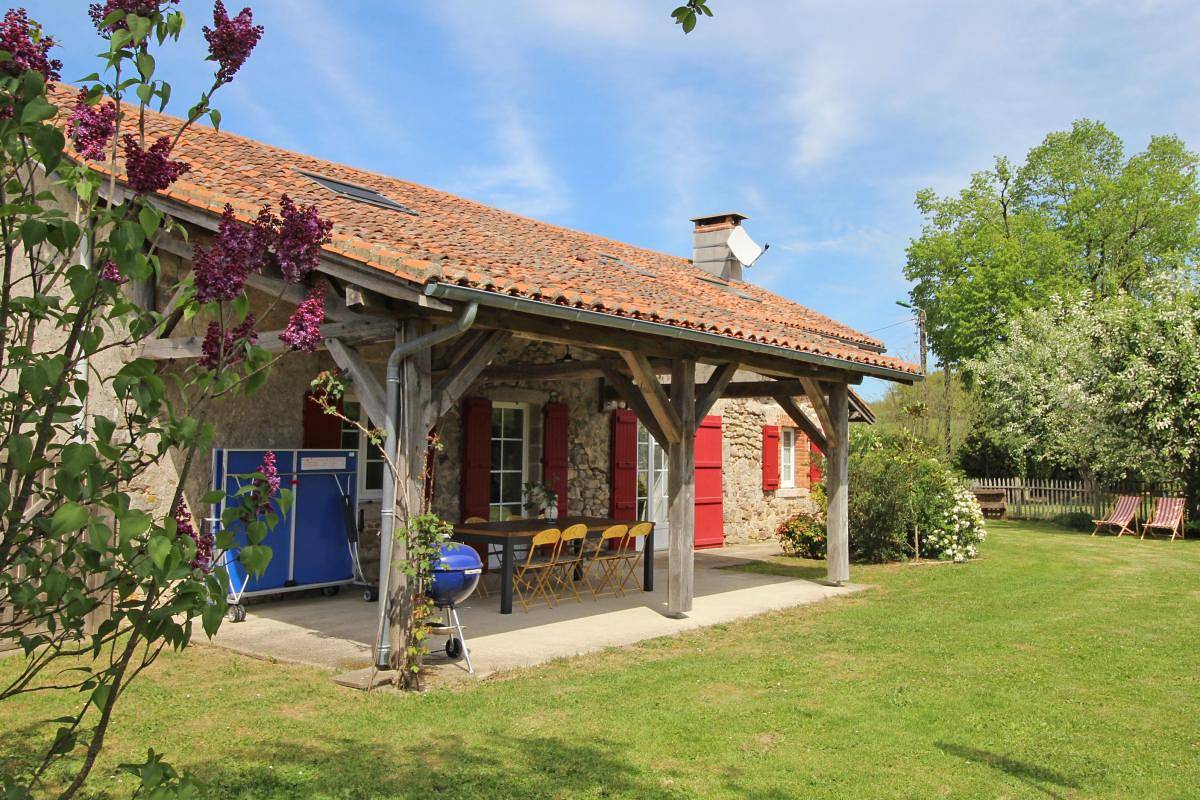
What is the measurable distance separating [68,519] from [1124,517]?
62.6 ft

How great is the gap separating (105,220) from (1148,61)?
27.6 m

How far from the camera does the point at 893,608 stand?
892 cm

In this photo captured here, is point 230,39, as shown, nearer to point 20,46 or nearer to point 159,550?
point 20,46

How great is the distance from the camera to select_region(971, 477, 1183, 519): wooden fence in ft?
59.3

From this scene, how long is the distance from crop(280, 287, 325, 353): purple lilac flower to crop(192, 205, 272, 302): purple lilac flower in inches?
6.2

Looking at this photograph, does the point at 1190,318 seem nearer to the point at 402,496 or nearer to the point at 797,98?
the point at 797,98

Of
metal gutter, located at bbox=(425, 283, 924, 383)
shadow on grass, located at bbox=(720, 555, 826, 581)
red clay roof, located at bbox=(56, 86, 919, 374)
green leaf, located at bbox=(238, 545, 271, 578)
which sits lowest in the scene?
shadow on grass, located at bbox=(720, 555, 826, 581)

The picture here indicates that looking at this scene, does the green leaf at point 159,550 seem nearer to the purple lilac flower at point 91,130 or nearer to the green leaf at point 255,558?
the green leaf at point 255,558

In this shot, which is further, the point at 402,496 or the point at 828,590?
the point at 828,590

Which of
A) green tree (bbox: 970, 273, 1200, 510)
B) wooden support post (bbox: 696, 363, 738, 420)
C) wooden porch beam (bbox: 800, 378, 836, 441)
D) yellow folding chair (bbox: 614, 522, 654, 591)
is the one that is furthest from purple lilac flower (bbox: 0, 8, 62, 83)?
green tree (bbox: 970, 273, 1200, 510)

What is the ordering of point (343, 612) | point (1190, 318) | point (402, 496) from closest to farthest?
point (402, 496) < point (343, 612) < point (1190, 318)

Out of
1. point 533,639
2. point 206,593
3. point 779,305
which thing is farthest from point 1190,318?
point 206,593

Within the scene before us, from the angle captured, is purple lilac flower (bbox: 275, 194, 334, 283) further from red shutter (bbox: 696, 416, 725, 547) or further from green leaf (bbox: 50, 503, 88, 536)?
red shutter (bbox: 696, 416, 725, 547)

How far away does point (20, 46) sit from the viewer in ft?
5.18
